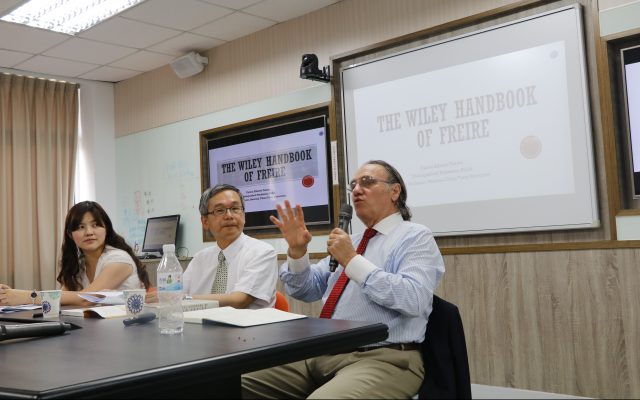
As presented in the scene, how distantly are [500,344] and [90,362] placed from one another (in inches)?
107

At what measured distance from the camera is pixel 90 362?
1260 mm

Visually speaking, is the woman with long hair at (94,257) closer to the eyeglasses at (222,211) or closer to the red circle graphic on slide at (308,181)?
the eyeglasses at (222,211)

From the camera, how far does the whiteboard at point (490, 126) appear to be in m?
3.30

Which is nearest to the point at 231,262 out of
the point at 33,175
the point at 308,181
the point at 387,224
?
the point at 387,224

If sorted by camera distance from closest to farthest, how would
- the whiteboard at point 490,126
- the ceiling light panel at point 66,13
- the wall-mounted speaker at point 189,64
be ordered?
the whiteboard at point 490,126
the ceiling light panel at point 66,13
the wall-mounted speaker at point 189,64

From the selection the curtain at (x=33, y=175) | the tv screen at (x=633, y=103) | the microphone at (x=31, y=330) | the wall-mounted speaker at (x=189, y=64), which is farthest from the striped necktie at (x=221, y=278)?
the curtain at (x=33, y=175)

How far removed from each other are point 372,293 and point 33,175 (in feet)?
15.7

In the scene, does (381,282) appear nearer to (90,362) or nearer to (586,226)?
(90,362)

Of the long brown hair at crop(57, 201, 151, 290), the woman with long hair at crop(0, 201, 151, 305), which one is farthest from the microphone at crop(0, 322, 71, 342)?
the long brown hair at crop(57, 201, 151, 290)

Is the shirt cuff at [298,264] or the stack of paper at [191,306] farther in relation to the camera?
the shirt cuff at [298,264]

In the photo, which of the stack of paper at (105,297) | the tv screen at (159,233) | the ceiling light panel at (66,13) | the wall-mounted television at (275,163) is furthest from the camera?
the tv screen at (159,233)

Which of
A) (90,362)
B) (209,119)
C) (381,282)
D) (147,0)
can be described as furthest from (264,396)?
(209,119)

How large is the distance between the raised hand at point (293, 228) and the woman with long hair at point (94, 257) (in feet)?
3.63

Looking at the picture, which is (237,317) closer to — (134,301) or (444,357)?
(134,301)
